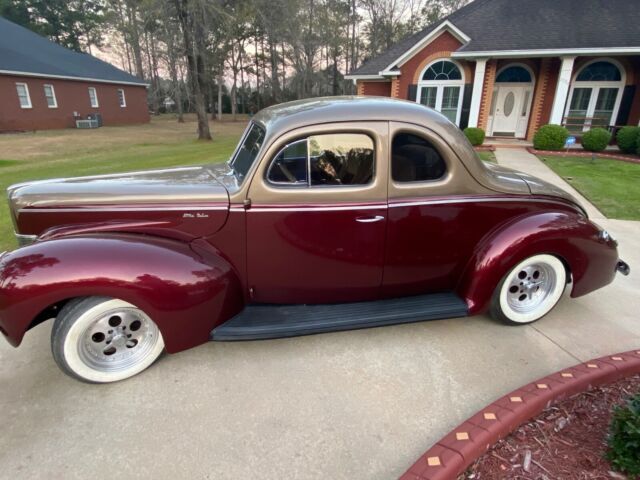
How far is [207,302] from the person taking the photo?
260 cm

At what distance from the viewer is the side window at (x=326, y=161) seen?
2715 millimetres

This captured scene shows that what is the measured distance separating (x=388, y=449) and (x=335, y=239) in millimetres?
1386

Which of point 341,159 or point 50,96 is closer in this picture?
point 341,159

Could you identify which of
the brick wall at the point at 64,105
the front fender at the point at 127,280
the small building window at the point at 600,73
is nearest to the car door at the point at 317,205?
the front fender at the point at 127,280

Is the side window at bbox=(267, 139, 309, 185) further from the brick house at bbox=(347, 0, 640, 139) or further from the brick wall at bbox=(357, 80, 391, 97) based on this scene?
the brick wall at bbox=(357, 80, 391, 97)

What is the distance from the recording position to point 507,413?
2.18 metres

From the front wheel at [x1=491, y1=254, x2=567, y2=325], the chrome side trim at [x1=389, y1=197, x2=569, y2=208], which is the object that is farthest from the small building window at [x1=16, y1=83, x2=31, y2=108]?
the front wheel at [x1=491, y1=254, x2=567, y2=325]

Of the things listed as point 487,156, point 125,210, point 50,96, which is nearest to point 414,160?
point 125,210

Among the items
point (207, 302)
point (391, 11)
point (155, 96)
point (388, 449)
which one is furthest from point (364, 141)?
point (391, 11)

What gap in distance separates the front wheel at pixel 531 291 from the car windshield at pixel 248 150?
2226 millimetres

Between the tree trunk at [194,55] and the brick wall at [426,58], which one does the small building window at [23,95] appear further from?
the brick wall at [426,58]

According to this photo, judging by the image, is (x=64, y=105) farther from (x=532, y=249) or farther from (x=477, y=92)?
(x=532, y=249)

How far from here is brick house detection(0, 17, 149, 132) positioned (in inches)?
906

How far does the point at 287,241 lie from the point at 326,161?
2.12 ft
